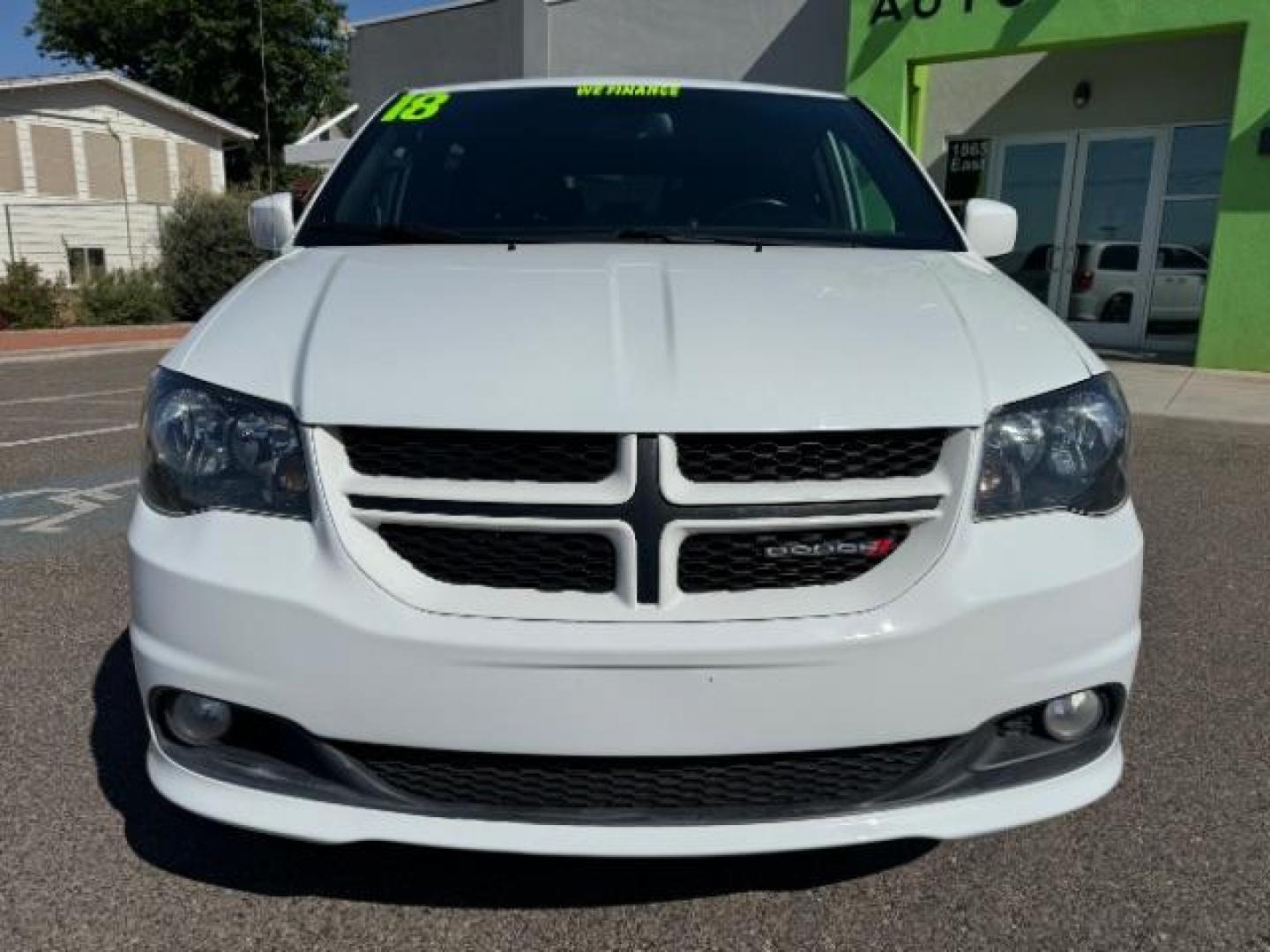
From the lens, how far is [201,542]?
1.75 m

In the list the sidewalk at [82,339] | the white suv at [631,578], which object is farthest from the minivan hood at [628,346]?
the sidewalk at [82,339]

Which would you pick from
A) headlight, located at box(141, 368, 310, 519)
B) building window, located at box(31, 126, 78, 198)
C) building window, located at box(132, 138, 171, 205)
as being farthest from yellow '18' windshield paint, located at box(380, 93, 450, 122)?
building window, located at box(132, 138, 171, 205)

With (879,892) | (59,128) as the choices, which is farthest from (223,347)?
(59,128)

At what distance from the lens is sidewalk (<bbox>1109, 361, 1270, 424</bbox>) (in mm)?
8070

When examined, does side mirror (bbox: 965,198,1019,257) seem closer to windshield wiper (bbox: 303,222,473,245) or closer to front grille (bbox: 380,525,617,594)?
windshield wiper (bbox: 303,222,473,245)

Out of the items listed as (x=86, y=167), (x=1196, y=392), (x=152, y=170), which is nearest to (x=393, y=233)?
(x=1196, y=392)

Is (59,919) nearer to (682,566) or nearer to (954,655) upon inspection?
(682,566)

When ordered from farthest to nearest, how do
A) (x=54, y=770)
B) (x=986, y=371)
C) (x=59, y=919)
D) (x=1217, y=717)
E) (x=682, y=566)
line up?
(x=1217, y=717) → (x=54, y=770) → (x=59, y=919) → (x=986, y=371) → (x=682, y=566)

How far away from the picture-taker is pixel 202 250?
604 inches

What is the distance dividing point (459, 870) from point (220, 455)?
958 mm

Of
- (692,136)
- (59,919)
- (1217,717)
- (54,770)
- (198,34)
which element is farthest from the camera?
(198,34)

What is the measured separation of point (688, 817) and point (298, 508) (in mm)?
837

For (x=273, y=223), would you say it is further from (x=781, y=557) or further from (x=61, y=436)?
(x=61, y=436)

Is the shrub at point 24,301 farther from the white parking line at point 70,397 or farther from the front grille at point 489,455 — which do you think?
the front grille at point 489,455
